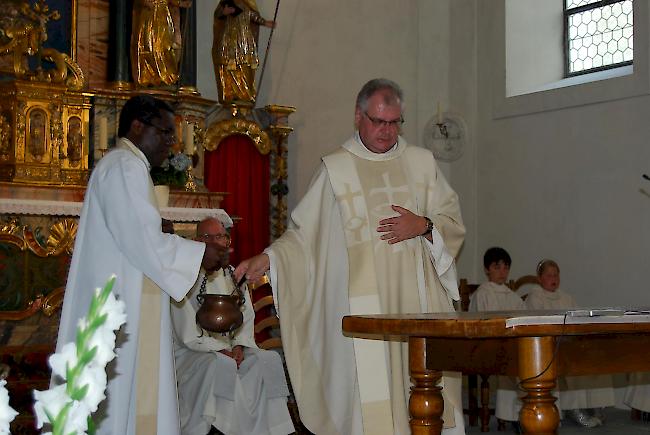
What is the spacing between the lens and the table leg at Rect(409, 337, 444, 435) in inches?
157

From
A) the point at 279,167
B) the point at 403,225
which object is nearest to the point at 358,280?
the point at 403,225

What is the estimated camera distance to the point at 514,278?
36.4ft

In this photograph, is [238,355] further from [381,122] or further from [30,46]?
[30,46]

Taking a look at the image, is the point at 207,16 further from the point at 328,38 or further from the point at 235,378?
the point at 235,378

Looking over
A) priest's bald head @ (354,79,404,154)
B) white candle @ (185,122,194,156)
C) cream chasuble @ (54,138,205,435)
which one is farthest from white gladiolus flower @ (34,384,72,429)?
white candle @ (185,122,194,156)

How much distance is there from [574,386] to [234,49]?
4599 mm

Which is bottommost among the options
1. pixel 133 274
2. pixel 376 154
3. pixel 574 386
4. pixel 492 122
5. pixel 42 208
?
pixel 574 386

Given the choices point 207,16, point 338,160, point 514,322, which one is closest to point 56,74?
point 207,16

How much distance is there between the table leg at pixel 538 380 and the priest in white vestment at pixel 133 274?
5.00 ft

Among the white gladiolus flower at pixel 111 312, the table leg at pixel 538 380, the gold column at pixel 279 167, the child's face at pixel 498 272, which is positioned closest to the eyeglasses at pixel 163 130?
the table leg at pixel 538 380

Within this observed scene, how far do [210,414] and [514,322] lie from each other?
3.42 m

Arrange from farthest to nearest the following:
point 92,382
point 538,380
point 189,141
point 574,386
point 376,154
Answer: point 189,141
point 574,386
point 376,154
point 538,380
point 92,382

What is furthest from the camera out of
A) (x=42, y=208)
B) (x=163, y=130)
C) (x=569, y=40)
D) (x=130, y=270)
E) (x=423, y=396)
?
(x=569, y=40)

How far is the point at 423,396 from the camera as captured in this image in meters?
4.00
